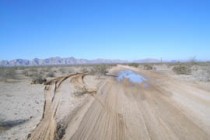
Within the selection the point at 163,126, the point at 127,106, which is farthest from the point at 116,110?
the point at 163,126

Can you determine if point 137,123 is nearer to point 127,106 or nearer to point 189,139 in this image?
point 189,139

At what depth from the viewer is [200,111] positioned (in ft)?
37.0

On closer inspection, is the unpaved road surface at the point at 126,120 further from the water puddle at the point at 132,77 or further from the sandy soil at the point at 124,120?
the water puddle at the point at 132,77

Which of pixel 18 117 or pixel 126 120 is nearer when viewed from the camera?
pixel 126 120

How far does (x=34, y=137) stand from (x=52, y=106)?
5221 mm

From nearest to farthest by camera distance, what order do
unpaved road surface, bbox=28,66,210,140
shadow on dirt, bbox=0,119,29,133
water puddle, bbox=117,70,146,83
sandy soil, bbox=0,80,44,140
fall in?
1. unpaved road surface, bbox=28,66,210,140
2. sandy soil, bbox=0,80,44,140
3. shadow on dirt, bbox=0,119,29,133
4. water puddle, bbox=117,70,146,83

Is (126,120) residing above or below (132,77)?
above

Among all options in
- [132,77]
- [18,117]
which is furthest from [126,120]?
[132,77]

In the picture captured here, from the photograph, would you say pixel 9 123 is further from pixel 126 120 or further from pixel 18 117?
pixel 126 120

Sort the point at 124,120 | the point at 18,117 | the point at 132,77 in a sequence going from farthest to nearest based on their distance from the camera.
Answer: the point at 132,77 < the point at 18,117 < the point at 124,120

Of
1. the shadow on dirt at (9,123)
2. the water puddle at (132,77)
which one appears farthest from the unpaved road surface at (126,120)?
the water puddle at (132,77)

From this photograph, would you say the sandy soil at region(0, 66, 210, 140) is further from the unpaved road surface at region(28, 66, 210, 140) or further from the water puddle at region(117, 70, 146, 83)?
the water puddle at region(117, 70, 146, 83)

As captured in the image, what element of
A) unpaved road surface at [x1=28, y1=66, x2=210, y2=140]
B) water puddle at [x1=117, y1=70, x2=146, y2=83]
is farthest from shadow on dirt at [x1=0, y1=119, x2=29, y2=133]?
water puddle at [x1=117, y1=70, x2=146, y2=83]

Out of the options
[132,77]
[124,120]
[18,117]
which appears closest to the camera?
[124,120]
